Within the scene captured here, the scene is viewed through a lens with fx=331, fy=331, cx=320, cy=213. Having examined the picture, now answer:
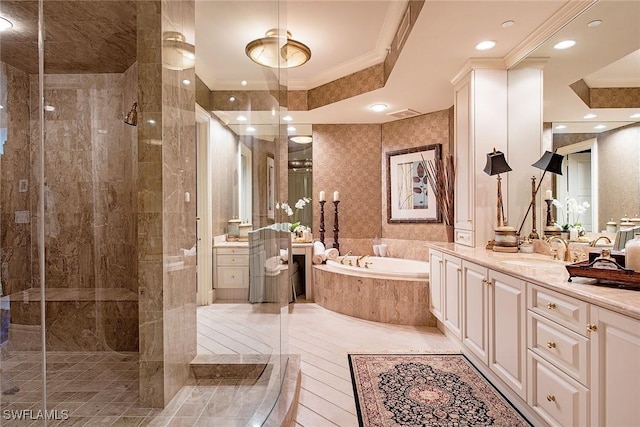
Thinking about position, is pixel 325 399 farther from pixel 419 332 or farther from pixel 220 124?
pixel 220 124

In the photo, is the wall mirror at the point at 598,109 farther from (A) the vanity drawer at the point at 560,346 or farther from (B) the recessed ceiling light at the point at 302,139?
(B) the recessed ceiling light at the point at 302,139

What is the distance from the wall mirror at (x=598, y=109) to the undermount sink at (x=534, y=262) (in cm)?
32

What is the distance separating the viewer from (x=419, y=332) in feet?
10.6

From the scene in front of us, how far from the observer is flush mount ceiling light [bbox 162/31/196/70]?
6.20ft

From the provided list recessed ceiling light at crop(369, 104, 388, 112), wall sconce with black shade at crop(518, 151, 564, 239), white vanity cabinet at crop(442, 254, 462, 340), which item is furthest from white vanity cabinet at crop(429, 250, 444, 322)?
recessed ceiling light at crop(369, 104, 388, 112)

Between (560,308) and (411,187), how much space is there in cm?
316

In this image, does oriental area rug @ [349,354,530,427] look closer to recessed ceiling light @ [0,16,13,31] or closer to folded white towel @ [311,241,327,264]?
folded white towel @ [311,241,327,264]

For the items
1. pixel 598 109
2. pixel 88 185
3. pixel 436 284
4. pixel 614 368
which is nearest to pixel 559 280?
pixel 614 368

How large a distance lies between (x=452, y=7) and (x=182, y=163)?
78.3 inches

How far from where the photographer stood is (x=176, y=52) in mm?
1979

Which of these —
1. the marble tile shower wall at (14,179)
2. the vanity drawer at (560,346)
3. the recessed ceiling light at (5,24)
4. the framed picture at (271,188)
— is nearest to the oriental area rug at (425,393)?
the vanity drawer at (560,346)

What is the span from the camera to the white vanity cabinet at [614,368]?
1121 millimetres

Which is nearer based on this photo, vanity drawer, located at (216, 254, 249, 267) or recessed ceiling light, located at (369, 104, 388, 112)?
vanity drawer, located at (216, 254, 249, 267)

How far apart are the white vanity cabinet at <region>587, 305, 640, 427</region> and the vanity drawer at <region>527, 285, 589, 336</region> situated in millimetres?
49
